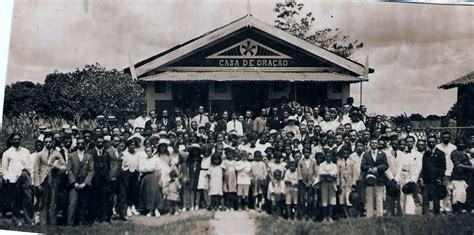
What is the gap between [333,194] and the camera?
6.69 meters

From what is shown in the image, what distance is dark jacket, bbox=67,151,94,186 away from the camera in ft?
21.1

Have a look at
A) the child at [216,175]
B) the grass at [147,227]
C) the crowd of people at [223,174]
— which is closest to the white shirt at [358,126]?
the crowd of people at [223,174]

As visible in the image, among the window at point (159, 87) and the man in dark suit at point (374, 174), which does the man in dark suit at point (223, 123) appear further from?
the man in dark suit at point (374, 174)

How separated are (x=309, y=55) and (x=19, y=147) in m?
4.18

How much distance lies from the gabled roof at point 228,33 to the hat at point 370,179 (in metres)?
1.50

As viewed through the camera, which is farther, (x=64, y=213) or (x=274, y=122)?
(x=274, y=122)

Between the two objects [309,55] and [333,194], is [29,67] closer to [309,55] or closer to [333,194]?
[309,55]

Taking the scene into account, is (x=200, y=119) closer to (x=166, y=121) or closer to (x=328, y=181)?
(x=166, y=121)

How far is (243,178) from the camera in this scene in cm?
670

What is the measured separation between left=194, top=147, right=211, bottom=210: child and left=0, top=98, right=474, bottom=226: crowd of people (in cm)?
1

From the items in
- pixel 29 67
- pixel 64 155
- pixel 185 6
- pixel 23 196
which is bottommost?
pixel 23 196

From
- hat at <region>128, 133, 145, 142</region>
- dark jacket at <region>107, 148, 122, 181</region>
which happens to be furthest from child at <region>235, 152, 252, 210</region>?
dark jacket at <region>107, 148, 122, 181</region>

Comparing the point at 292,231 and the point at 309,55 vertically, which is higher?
the point at 309,55

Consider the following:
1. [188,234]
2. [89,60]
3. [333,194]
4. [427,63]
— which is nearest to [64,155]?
[89,60]
